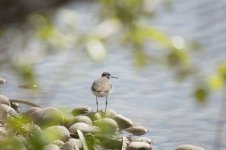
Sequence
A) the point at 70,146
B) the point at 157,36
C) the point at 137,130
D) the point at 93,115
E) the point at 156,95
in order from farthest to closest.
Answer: the point at 156,95 → the point at 93,115 → the point at 137,130 → the point at 70,146 → the point at 157,36

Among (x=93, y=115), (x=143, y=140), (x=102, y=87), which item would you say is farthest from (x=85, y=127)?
(x=102, y=87)

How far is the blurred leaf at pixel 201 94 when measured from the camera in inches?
58.4

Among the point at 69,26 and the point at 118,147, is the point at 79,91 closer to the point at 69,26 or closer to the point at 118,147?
the point at 118,147

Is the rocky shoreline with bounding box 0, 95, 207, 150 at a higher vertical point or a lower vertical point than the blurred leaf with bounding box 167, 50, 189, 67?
higher

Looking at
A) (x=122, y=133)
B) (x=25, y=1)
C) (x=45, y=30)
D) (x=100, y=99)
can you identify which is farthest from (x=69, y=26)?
(x=100, y=99)

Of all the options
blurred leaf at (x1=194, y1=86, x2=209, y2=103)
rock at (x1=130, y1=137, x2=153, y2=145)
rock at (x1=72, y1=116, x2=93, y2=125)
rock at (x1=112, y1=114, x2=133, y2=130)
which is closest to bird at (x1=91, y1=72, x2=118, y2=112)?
rock at (x1=112, y1=114, x2=133, y2=130)

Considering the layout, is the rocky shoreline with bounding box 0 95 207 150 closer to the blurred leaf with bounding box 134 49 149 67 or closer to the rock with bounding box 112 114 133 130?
the rock with bounding box 112 114 133 130

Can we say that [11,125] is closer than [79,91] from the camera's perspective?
Yes

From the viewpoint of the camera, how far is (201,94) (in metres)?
1.48

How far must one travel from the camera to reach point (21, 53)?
1329 millimetres

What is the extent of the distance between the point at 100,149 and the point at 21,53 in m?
4.48

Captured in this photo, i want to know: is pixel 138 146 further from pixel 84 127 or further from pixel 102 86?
pixel 102 86

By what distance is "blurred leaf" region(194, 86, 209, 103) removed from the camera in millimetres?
1482

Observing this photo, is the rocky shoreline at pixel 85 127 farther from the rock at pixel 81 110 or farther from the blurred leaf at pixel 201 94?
the blurred leaf at pixel 201 94
